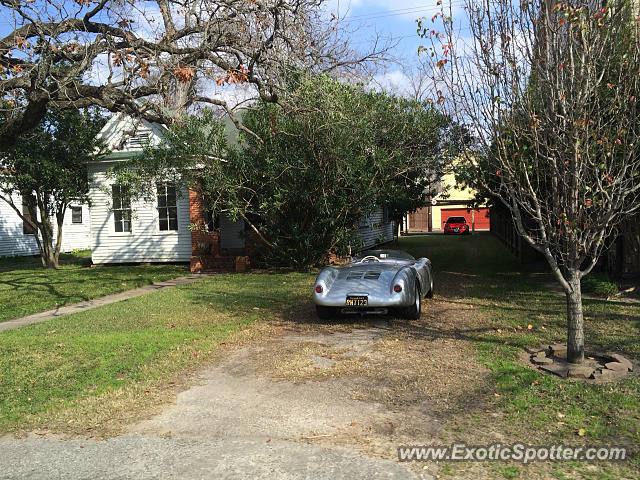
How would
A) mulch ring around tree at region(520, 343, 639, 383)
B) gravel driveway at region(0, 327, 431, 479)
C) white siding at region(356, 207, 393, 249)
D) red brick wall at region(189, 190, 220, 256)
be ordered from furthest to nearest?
white siding at region(356, 207, 393, 249) → red brick wall at region(189, 190, 220, 256) → mulch ring around tree at region(520, 343, 639, 383) → gravel driveway at region(0, 327, 431, 479)

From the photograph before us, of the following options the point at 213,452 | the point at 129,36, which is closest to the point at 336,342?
the point at 213,452

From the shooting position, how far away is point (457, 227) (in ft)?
139

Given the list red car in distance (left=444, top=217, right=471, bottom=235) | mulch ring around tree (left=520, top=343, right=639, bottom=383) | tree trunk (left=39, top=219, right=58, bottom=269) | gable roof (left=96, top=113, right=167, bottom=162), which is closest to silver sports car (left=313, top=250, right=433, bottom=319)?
mulch ring around tree (left=520, top=343, right=639, bottom=383)

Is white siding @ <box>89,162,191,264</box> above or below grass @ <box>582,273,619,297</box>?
above

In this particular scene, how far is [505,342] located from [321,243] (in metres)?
9.27

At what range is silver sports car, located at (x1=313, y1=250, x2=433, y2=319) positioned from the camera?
819cm

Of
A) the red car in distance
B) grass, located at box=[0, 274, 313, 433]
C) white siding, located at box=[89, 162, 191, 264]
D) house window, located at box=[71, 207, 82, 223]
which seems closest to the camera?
grass, located at box=[0, 274, 313, 433]

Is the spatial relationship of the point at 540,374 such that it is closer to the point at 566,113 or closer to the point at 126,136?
the point at 566,113

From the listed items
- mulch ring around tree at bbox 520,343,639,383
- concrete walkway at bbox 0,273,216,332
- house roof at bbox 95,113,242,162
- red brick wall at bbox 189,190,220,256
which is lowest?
mulch ring around tree at bbox 520,343,639,383

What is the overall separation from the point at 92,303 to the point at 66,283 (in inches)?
151

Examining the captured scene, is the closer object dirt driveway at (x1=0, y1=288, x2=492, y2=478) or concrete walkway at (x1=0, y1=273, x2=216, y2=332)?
dirt driveway at (x1=0, y1=288, x2=492, y2=478)

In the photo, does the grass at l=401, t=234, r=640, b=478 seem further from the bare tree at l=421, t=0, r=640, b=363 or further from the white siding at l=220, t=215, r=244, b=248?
the white siding at l=220, t=215, r=244, b=248

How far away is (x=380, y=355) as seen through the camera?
6.69m

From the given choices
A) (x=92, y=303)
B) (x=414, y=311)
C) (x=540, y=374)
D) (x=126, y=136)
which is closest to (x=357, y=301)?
(x=414, y=311)
